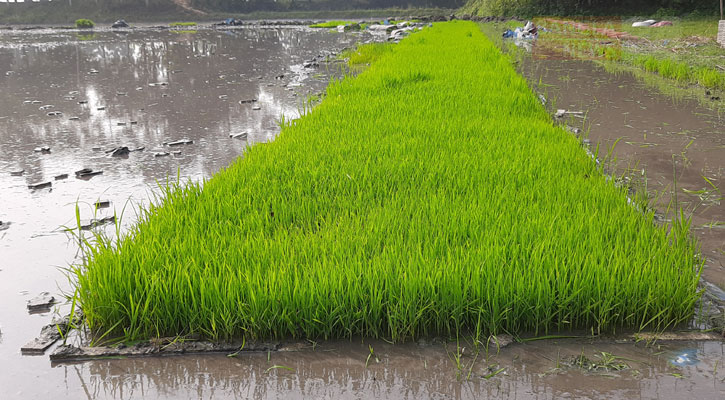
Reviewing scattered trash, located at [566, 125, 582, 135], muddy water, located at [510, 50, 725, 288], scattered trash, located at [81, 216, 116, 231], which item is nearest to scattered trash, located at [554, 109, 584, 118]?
muddy water, located at [510, 50, 725, 288]

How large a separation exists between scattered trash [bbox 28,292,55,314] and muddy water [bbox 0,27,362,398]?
0.03 meters

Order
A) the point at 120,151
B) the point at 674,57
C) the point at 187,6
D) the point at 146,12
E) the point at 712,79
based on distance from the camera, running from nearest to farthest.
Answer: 1. the point at 120,151
2. the point at 712,79
3. the point at 674,57
4. the point at 146,12
5. the point at 187,6

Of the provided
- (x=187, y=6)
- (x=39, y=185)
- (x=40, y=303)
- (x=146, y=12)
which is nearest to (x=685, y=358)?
(x=40, y=303)

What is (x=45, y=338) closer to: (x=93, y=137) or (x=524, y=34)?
(x=93, y=137)

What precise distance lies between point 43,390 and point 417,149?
7.90 ft

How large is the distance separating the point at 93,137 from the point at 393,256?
11.4 ft

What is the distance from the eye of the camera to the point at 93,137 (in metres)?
4.48

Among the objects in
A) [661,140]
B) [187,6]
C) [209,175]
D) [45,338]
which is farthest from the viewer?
[187,6]

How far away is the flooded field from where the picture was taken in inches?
61.1

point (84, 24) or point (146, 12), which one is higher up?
point (146, 12)

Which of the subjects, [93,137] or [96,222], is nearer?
[96,222]

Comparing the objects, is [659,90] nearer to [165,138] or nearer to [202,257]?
[165,138]

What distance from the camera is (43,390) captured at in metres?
1.53

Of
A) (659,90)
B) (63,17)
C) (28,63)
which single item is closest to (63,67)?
(28,63)
